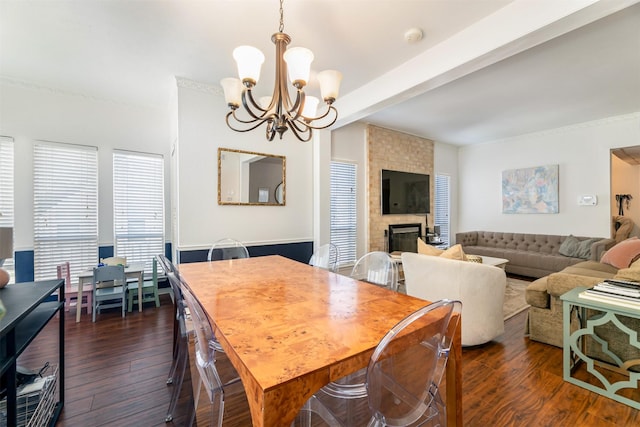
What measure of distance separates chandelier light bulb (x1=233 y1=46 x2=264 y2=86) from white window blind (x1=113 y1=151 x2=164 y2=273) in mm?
3039

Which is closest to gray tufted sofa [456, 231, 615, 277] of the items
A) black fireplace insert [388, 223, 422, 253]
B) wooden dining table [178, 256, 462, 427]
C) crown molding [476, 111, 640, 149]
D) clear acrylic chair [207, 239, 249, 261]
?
black fireplace insert [388, 223, 422, 253]

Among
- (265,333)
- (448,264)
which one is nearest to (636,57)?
(448,264)

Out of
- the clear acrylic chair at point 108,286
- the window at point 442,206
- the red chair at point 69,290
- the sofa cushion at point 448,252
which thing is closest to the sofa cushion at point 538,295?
the sofa cushion at point 448,252

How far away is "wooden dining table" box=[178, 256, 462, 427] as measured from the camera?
787mm

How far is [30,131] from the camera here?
10.7 ft

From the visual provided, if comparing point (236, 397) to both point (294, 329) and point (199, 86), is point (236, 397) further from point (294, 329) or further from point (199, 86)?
point (199, 86)

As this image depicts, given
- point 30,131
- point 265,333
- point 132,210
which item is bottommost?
point 265,333

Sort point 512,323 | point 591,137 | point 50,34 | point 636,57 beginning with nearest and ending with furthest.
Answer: point 50,34 → point 636,57 → point 512,323 → point 591,137

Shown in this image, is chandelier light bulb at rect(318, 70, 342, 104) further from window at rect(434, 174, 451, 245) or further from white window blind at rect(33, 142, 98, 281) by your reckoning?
window at rect(434, 174, 451, 245)

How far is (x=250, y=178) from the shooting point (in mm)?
3662

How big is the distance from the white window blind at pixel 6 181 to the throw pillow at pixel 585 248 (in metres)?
7.94

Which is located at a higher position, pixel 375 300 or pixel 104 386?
pixel 375 300

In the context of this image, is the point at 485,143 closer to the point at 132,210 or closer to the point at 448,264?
the point at 448,264

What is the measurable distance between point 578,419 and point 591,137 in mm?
5197
